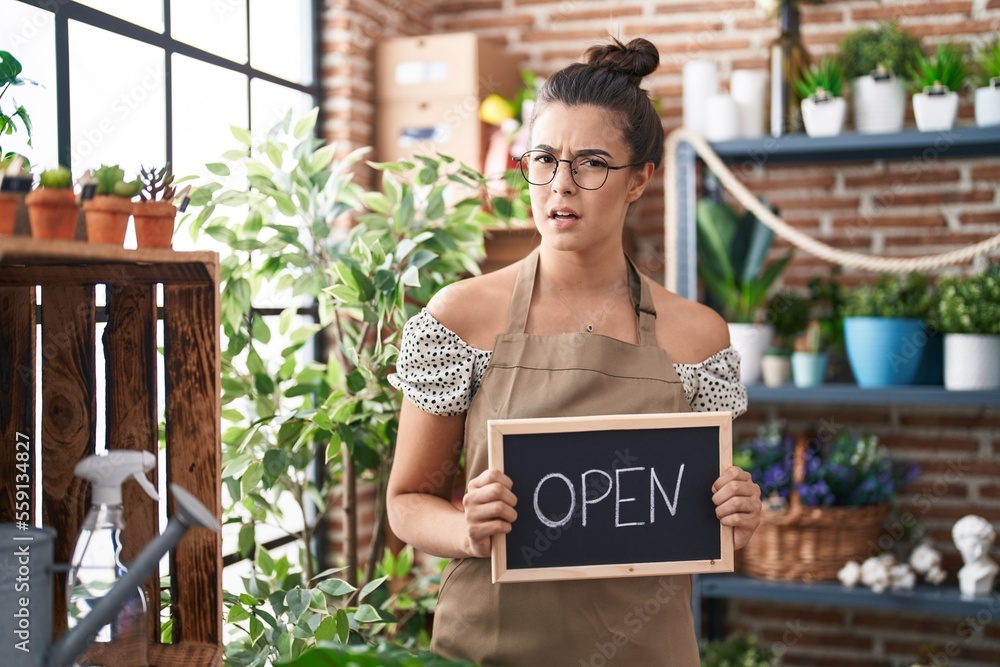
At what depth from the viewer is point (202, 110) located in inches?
93.8

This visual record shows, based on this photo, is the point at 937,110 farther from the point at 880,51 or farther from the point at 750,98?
the point at 750,98

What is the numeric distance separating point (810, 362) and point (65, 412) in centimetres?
213

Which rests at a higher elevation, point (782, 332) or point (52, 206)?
point (52, 206)

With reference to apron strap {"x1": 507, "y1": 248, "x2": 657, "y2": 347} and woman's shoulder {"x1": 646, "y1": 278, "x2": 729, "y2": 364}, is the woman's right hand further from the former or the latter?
woman's shoulder {"x1": 646, "y1": 278, "x2": 729, "y2": 364}

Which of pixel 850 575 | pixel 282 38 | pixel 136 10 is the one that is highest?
pixel 282 38

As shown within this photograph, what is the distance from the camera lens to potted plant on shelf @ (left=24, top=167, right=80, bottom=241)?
921 mm

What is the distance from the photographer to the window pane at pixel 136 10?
6.64ft

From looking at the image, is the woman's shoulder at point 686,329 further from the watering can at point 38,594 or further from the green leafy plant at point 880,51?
the green leafy plant at point 880,51

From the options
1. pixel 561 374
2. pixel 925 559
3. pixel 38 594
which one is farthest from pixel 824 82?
pixel 38 594

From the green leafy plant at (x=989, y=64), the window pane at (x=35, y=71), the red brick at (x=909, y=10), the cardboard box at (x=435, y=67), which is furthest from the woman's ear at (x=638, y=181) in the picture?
the red brick at (x=909, y=10)

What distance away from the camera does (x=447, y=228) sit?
2.07 m

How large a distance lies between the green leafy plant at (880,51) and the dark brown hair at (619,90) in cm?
143

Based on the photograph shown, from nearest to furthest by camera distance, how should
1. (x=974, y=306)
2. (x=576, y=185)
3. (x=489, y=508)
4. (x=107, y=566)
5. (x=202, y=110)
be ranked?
(x=107, y=566)
(x=489, y=508)
(x=576, y=185)
(x=202, y=110)
(x=974, y=306)

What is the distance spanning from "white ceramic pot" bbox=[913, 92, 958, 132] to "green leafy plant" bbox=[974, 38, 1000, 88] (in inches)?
3.5
